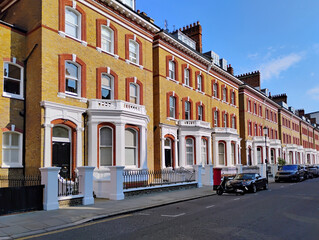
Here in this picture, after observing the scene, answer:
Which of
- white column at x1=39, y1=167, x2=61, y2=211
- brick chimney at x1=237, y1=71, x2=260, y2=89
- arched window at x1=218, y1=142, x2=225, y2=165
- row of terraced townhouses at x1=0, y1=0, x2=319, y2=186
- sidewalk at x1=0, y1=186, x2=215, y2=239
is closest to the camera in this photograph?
sidewalk at x1=0, y1=186, x2=215, y2=239

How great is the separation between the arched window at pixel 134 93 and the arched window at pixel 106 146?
3.68 metres

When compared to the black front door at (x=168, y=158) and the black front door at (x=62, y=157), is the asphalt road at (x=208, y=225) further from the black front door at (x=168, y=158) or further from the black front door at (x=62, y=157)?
the black front door at (x=168, y=158)

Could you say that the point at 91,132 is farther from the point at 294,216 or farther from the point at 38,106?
the point at 294,216

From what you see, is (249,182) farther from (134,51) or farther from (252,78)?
(252,78)

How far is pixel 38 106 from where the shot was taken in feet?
48.9

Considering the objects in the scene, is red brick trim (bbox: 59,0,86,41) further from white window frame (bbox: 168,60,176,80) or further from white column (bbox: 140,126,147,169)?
white window frame (bbox: 168,60,176,80)

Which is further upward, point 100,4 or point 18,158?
point 100,4

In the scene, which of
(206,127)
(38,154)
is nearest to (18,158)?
(38,154)

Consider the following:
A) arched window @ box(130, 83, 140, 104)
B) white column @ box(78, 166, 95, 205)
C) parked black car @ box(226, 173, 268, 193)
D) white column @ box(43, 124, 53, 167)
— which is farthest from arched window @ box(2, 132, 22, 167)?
parked black car @ box(226, 173, 268, 193)

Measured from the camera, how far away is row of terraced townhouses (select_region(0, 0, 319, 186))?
15133 millimetres

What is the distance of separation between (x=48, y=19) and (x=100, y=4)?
4011mm

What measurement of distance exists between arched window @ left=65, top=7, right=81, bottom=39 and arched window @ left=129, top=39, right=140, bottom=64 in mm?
4370

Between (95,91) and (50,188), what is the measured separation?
779cm

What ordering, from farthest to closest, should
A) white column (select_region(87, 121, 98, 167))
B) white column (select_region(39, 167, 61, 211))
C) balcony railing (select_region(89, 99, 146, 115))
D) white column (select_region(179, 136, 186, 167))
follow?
white column (select_region(179, 136, 186, 167))
balcony railing (select_region(89, 99, 146, 115))
white column (select_region(87, 121, 98, 167))
white column (select_region(39, 167, 61, 211))
